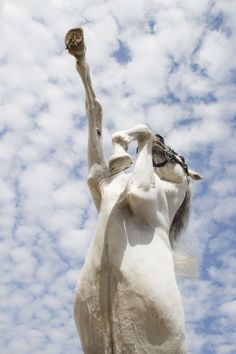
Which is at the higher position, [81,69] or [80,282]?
[81,69]

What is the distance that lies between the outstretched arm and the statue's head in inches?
21.5

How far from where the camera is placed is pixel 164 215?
547 cm

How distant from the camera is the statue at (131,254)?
474cm

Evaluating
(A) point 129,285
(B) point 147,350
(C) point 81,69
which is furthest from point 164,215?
(C) point 81,69

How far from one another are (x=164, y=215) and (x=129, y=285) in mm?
887

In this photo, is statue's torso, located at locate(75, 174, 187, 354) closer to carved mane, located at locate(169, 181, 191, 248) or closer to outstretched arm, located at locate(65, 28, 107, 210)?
outstretched arm, located at locate(65, 28, 107, 210)

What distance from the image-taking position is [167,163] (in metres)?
5.91

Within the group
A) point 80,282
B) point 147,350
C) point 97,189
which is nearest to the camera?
point 147,350

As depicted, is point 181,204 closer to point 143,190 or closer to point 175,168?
point 175,168

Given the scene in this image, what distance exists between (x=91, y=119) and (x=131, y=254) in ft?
5.30

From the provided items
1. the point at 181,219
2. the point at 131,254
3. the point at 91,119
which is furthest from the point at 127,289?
the point at 91,119

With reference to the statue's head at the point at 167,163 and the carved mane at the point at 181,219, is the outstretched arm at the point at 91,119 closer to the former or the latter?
the statue's head at the point at 167,163

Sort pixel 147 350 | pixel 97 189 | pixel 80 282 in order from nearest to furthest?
pixel 147 350 < pixel 80 282 < pixel 97 189

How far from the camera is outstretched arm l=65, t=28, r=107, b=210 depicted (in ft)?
18.8
